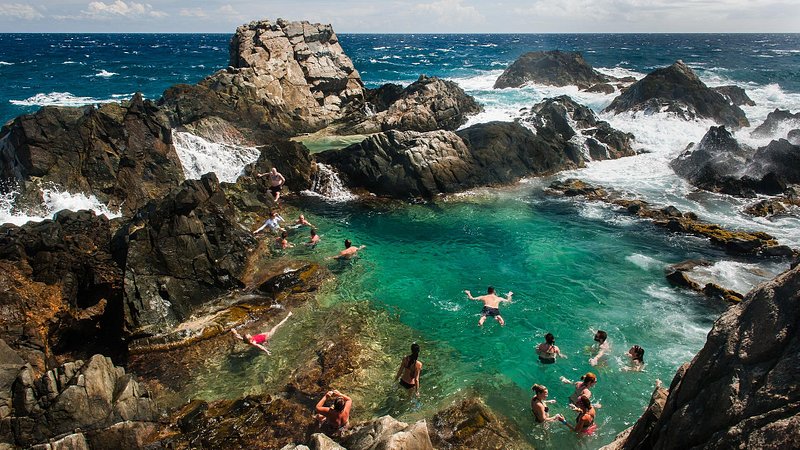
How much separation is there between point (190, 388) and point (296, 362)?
3174mm

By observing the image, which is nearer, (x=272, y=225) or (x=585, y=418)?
(x=585, y=418)

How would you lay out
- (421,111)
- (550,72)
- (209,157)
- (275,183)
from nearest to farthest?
(275,183) → (209,157) → (421,111) → (550,72)

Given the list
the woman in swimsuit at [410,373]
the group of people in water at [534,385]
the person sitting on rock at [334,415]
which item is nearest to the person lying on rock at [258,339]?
the group of people in water at [534,385]

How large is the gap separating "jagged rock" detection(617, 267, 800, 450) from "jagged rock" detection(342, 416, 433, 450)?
13.0 feet

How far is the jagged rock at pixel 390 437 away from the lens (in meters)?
8.34

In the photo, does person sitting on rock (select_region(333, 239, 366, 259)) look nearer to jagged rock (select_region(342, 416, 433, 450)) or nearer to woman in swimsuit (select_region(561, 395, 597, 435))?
woman in swimsuit (select_region(561, 395, 597, 435))

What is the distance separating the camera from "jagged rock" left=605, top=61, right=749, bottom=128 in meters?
46.2

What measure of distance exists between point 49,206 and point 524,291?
2403cm

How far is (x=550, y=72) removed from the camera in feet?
231

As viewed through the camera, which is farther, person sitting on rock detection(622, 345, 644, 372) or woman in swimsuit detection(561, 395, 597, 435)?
person sitting on rock detection(622, 345, 644, 372)

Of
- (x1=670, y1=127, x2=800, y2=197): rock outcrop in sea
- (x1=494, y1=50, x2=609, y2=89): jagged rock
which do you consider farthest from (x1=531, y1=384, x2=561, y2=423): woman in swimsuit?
(x1=494, y1=50, x2=609, y2=89): jagged rock

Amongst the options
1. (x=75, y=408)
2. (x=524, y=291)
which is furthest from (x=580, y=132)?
(x=75, y=408)

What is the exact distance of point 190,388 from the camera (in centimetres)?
1413

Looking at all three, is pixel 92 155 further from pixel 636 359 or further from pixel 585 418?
pixel 636 359
